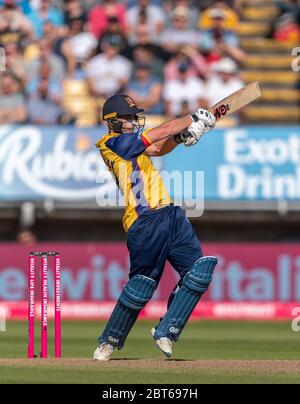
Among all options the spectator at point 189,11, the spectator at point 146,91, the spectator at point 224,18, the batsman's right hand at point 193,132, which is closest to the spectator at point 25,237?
the spectator at point 146,91

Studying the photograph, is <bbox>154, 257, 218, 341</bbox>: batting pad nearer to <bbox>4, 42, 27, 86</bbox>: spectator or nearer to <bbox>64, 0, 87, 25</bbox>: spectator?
<bbox>4, 42, 27, 86</bbox>: spectator

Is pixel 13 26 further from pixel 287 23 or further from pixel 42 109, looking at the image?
pixel 287 23

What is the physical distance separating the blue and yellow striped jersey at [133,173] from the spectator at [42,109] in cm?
969

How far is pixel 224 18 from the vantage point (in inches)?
755

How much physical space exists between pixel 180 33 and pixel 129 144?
37.8 ft

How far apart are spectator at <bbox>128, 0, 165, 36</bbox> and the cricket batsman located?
11.3m

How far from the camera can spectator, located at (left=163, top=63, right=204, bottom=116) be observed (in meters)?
17.5

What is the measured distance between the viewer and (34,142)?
16953 millimetres

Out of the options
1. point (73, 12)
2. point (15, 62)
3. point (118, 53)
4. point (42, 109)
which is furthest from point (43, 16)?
point (42, 109)

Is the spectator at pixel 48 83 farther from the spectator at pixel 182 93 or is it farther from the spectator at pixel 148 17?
the spectator at pixel 148 17

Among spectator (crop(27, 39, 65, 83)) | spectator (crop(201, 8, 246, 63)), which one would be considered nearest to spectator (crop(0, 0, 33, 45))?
spectator (crop(27, 39, 65, 83))

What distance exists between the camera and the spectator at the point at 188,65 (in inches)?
708

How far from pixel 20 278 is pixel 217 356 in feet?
22.4
